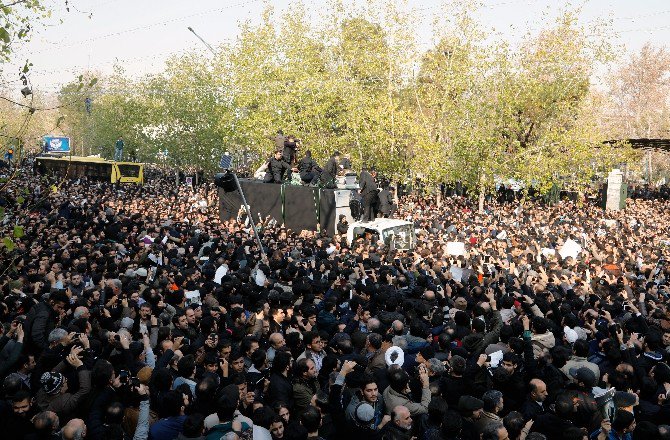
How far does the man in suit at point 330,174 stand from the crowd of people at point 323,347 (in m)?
6.43

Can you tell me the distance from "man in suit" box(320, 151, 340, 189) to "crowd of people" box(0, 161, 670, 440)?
6427mm

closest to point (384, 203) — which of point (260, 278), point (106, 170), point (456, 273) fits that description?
point (456, 273)

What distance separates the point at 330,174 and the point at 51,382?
1590cm

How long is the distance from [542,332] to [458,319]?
3.57ft

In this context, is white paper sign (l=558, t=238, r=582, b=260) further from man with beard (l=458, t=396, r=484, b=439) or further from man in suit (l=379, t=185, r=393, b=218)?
man with beard (l=458, t=396, r=484, b=439)

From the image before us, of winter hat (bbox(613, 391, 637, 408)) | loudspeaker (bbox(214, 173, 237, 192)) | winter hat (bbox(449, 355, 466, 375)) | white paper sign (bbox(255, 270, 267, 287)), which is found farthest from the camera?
loudspeaker (bbox(214, 173, 237, 192))

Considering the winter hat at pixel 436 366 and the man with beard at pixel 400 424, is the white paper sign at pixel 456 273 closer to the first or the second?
the winter hat at pixel 436 366

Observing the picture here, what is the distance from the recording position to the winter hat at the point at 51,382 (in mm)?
5867

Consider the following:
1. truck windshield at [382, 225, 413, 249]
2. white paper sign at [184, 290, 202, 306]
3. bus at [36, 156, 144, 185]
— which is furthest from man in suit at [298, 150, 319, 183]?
bus at [36, 156, 144, 185]

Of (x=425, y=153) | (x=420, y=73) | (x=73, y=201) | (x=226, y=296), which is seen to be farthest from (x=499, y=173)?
(x=226, y=296)

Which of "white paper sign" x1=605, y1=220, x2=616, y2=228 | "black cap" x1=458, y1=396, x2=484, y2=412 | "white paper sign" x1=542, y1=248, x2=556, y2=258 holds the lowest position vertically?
"white paper sign" x1=605, y1=220, x2=616, y2=228

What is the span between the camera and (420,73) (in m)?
41.7

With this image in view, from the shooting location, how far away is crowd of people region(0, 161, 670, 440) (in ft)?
18.4

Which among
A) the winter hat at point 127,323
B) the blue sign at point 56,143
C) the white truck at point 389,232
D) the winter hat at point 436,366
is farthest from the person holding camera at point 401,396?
the blue sign at point 56,143
